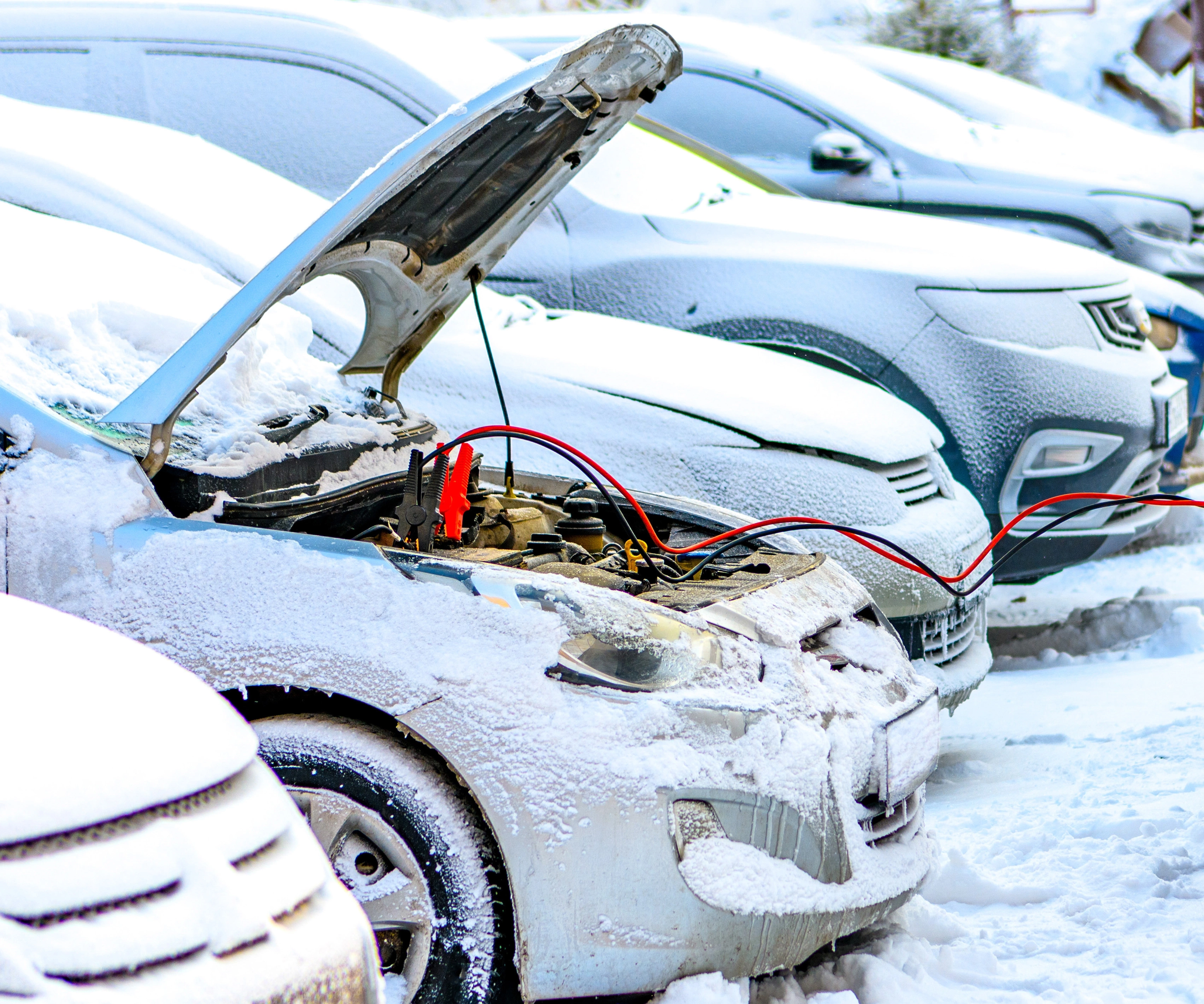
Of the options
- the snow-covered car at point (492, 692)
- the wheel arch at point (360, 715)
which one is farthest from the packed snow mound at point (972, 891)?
the wheel arch at point (360, 715)

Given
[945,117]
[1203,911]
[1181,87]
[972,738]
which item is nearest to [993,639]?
[972,738]

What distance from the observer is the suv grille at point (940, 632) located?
3.54m

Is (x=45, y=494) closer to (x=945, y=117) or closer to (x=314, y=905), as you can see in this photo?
(x=314, y=905)

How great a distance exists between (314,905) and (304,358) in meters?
1.99

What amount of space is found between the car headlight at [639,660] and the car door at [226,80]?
310 centimetres

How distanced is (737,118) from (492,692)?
572cm

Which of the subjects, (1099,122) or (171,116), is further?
(1099,122)

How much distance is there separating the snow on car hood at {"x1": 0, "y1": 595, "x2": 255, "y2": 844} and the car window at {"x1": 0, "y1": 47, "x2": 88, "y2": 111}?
3.75 meters

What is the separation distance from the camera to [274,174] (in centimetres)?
457

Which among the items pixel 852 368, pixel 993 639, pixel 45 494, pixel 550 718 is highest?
pixel 45 494

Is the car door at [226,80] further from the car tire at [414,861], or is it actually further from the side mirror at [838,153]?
the car tire at [414,861]

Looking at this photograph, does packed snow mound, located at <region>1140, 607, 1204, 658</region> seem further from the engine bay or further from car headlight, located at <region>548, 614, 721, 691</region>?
car headlight, located at <region>548, 614, 721, 691</region>

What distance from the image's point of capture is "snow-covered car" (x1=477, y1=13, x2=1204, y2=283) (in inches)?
275

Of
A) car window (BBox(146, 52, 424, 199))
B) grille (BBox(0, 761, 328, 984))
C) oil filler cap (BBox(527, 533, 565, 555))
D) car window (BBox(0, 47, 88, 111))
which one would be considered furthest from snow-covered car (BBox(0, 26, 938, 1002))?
car window (BBox(0, 47, 88, 111))
